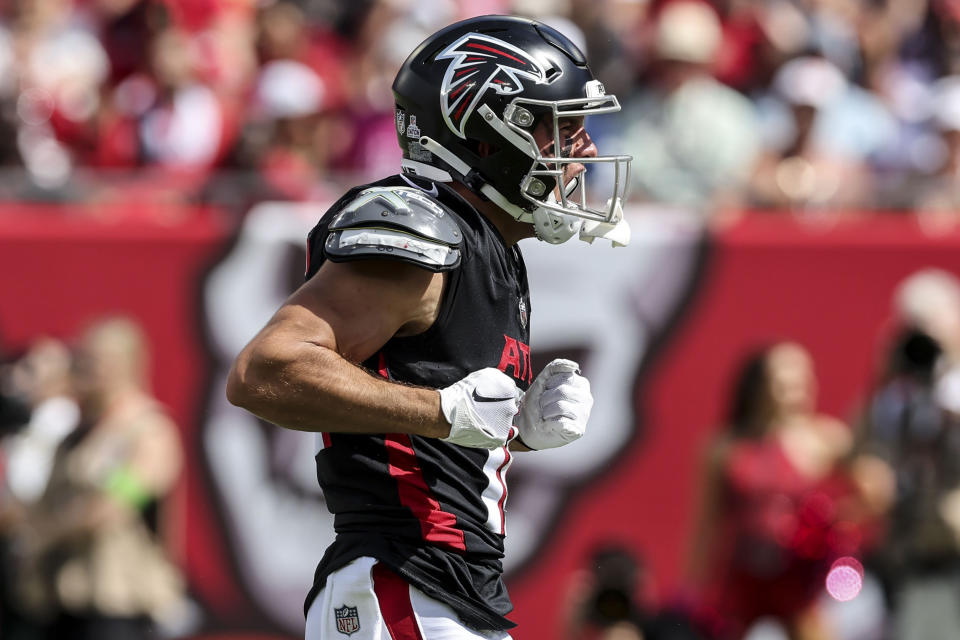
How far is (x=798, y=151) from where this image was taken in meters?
8.63

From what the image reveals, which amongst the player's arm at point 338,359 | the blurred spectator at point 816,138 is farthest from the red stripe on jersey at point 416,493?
the blurred spectator at point 816,138

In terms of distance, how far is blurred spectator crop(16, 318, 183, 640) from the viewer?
7086 mm

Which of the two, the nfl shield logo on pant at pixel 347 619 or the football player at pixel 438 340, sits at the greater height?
the football player at pixel 438 340

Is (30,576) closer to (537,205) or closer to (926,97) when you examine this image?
(537,205)

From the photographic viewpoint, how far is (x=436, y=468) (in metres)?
3.65

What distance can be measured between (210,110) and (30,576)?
2895 millimetres

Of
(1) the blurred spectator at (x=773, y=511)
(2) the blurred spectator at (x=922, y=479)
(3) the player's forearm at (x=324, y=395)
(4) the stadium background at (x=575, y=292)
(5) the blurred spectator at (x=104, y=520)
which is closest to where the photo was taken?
(3) the player's forearm at (x=324, y=395)

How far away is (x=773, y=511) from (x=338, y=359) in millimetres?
4302

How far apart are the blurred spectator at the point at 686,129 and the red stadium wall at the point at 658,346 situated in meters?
0.35

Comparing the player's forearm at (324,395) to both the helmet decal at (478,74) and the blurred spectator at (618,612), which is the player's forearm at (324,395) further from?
the blurred spectator at (618,612)

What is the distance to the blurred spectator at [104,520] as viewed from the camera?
7.09 meters

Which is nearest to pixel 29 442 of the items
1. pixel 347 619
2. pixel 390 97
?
pixel 390 97

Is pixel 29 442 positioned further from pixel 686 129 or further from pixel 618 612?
pixel 686 129

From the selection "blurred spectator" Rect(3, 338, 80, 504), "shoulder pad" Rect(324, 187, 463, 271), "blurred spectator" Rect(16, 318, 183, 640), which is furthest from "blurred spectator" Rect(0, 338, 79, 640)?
"shoulder pad" Rect(324, 187, 463, 271)
